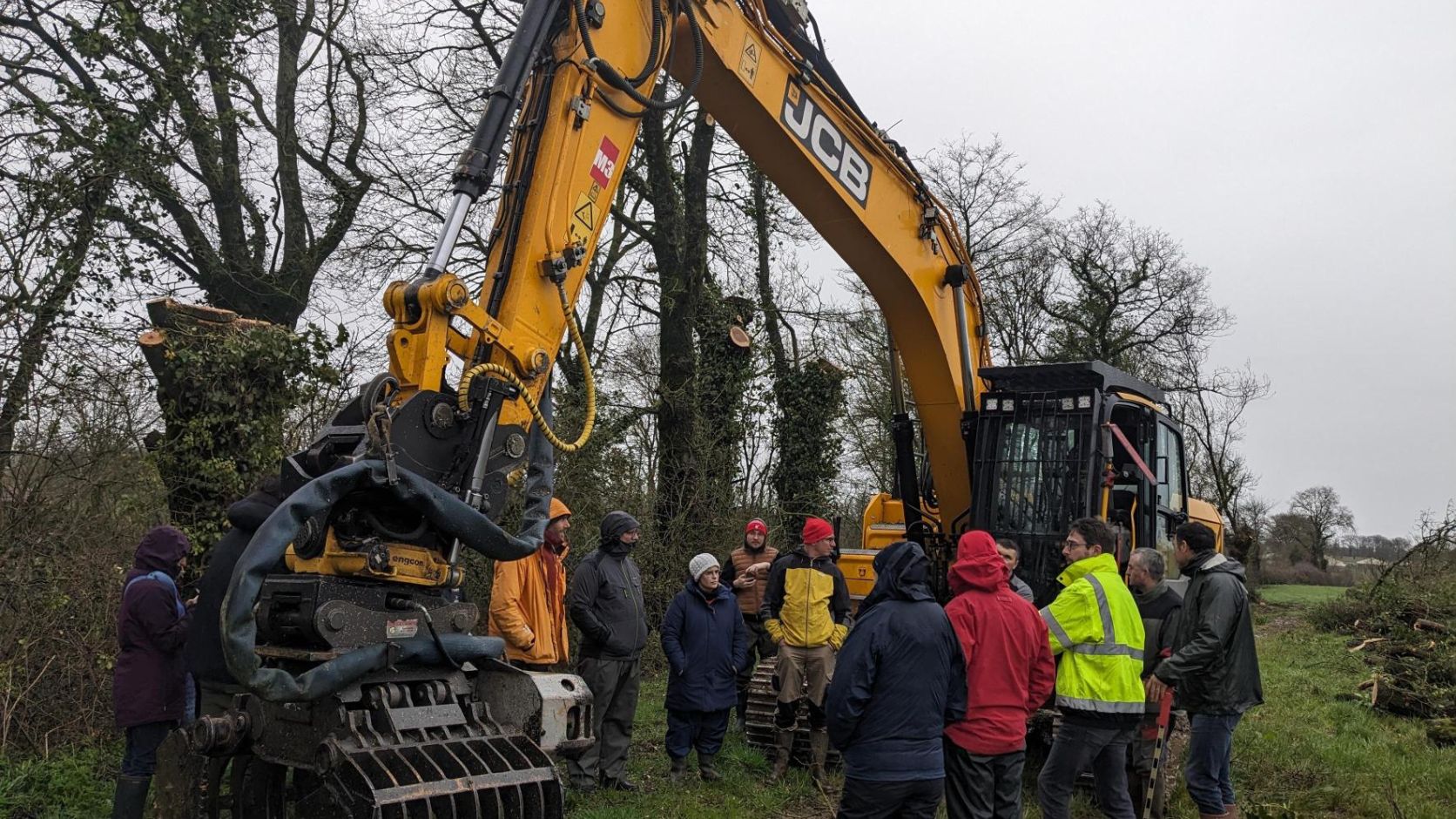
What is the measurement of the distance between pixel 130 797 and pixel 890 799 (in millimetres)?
3709

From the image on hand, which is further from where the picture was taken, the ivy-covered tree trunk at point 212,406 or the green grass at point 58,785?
the ivy-covered tree trunk at point 212,406

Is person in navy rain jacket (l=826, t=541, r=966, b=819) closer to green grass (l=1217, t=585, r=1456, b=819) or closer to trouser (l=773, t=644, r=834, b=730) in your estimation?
trouser (l=773, t=644, r=834, b=730)

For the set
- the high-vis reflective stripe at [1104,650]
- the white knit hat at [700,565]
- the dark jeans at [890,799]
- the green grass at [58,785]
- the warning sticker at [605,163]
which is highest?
the warning sticker at [605,163]

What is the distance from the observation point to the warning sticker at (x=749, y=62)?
5.68 metres

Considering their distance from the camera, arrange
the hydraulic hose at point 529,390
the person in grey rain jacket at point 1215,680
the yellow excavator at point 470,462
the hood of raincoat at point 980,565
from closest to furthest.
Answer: the yellow excavator at point 470,462, the hydraulic hose at point 529,390, the hood of raincoat at point 980,565, the person in grey rain jacket at point 1215,680

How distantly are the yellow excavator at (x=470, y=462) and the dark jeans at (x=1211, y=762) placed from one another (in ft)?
11.5

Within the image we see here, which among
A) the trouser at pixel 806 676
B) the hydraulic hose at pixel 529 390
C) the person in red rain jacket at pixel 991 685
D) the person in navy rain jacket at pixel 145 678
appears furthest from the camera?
the trouser at pixel 806 676

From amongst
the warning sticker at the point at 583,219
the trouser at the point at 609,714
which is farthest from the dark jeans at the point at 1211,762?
the warning sticker at the point at 583,219

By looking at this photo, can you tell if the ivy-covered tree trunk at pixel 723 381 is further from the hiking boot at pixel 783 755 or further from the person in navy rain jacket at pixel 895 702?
the person in navy rain jacket at pixel 895 702

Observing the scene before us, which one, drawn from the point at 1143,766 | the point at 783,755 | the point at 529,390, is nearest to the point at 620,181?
the point at 529,390

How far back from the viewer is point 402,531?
3.81m

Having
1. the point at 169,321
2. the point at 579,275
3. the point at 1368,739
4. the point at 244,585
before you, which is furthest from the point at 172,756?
the point at 1368,739

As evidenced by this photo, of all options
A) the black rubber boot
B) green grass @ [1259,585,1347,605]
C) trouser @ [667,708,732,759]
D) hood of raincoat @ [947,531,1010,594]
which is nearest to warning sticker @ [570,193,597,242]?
hood of raincoat @ [947,531,1010,594]

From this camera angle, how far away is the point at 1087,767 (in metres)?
5.54
